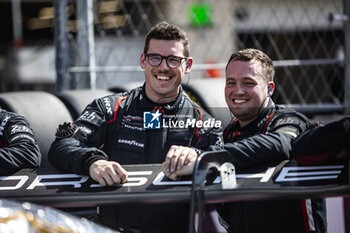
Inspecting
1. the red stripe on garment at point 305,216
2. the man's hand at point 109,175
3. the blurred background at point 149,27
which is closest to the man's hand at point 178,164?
the man's hand at point 109,175

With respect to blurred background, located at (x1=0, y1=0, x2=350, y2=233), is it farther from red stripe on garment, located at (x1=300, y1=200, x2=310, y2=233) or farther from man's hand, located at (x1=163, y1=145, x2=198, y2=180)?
man's hand, located at (x1=163, y1=145, x2=198, y2=180)

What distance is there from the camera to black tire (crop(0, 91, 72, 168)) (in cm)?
310

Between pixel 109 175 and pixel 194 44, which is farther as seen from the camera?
pixel 194 44

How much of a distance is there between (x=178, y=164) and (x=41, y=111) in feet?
5.30

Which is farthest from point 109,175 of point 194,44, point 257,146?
point 194,44

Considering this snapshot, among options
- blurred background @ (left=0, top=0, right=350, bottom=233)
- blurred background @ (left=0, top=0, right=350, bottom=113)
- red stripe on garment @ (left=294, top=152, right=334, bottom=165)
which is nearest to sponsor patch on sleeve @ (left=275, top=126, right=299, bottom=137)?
red stripe on garment @ (left=294, top=152, right=334, bottom=165)

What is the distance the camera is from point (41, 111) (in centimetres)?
320

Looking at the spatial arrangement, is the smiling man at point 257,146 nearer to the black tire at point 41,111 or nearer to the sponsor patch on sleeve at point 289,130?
the sponsor patch on sleeve at point 289,130

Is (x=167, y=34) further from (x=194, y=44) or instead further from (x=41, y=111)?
(x=194, y=44)

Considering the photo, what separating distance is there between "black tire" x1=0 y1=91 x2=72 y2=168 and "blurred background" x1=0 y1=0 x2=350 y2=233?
547 millimetres

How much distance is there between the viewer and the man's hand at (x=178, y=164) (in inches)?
72.4

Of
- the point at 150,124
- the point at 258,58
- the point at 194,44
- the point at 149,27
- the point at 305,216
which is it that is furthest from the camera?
the point at 194,44

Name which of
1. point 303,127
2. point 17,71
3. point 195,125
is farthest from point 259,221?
point 17,71

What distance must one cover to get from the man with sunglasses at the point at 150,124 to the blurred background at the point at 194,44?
1.51ft
